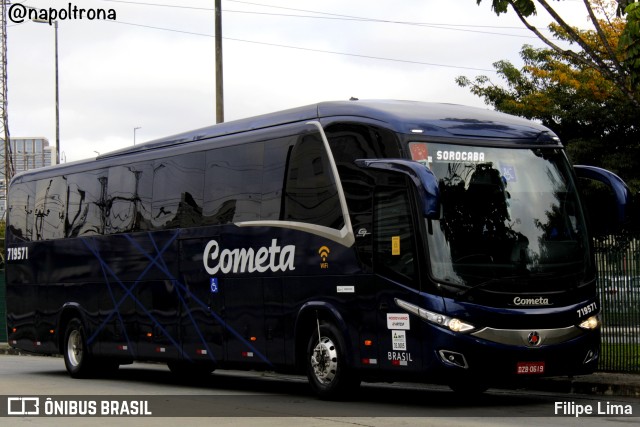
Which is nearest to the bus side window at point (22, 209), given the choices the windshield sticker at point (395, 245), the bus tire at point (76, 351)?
the bus tire at point (76, 351)

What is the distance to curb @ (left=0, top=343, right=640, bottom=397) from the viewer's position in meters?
15.3

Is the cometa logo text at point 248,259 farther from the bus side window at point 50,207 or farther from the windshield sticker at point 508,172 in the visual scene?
the bus side window at point 50,207

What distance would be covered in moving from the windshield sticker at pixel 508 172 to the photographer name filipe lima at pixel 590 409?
2.81 meters

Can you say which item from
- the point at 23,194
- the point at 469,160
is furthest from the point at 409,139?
the point at 23,194

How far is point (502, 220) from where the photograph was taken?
13578 mm

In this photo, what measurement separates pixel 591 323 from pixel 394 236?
2.63 metres

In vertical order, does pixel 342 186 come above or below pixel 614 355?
above

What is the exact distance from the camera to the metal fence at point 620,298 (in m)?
16.5

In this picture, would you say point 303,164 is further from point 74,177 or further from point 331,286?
point 74,177

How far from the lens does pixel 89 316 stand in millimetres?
20828

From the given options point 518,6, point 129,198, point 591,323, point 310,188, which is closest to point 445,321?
point 591,323

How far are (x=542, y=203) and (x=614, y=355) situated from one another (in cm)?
435

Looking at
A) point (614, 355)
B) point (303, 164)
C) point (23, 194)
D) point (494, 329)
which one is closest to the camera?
point (494, 329)

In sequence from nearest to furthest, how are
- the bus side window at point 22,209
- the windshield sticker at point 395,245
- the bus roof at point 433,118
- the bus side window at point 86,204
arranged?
the windshield sticker at point 395,245 < the bus roof at point 433,118 < the bus side window at point 86,204 < the bus side window at point 22,209
